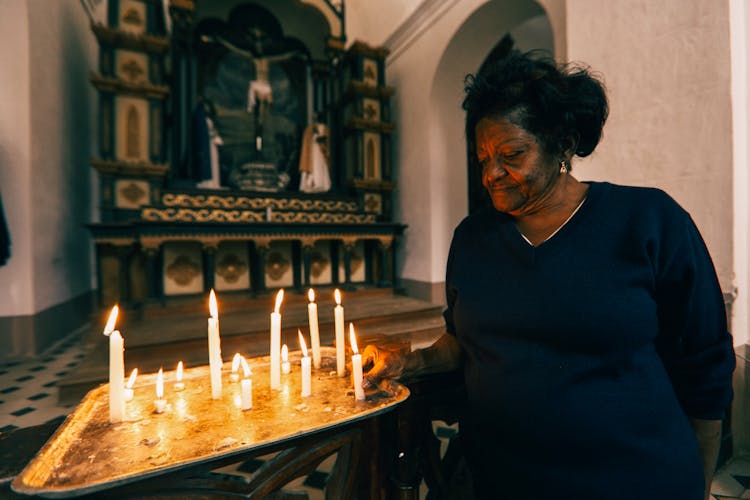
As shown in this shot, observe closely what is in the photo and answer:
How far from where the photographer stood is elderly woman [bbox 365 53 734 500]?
97 cm

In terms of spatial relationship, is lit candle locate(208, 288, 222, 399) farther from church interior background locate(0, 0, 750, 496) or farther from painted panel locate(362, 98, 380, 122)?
painted panel locate(362, 98, 380, 122)

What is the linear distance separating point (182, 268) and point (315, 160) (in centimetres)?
329

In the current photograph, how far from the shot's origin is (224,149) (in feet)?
24.8

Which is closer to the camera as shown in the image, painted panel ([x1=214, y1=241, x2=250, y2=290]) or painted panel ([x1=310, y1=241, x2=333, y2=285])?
painted panel ([x1=214, y1=241, x2=250, y2=290])

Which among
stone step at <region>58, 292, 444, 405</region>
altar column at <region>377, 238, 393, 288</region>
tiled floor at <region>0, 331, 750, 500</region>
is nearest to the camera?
tiled floor at <region>0, 331, 750, 500</region>

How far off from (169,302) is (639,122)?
20.4 ft

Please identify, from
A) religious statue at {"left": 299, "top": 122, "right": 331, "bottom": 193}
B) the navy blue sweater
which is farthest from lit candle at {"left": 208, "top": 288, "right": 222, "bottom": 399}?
religious statue at {"left": 299, "top": 122, "right": 331, "bottom": 193}

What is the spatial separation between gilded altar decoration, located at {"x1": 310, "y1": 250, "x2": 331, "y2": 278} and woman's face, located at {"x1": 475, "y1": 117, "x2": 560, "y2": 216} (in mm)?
5955

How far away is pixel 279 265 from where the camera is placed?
22.2ft

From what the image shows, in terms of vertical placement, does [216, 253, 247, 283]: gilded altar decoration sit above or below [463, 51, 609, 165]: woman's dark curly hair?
below

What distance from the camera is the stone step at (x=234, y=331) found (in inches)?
138

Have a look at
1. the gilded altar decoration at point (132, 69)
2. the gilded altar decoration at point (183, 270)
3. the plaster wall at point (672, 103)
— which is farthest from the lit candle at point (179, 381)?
the gilded altar decoration at point (132, 69)

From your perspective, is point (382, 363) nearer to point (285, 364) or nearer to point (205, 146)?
point (285, 364)

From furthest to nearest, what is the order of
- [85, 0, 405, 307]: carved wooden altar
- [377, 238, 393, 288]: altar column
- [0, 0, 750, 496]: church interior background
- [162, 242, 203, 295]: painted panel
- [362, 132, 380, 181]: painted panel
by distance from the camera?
[362, 132, 380, 181]: painted panel → [377, 238, 393, 288]: altar column → [162, 242, 203, 295]: painted panel → [85, 0, 405, 307]: carved wooden altar → [0, 0, 750, 496]: church interior background
